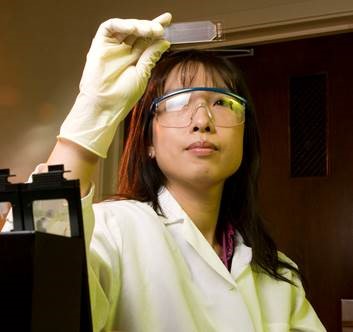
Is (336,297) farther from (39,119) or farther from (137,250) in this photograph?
(39,119)

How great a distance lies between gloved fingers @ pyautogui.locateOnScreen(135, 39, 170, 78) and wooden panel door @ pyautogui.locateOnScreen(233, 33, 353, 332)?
49.7 inches

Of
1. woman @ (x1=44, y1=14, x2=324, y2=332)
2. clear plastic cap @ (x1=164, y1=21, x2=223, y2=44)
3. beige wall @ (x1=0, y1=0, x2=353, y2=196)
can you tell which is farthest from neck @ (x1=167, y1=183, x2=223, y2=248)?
beige wall @ (x1=0, y1=0, x2=353, y2=196)

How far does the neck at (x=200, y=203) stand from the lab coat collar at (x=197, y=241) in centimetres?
2

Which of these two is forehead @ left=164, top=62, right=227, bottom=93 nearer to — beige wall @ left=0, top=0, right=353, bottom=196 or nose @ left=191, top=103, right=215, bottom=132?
nose @ left=191, top=103, right=215, bottom=132

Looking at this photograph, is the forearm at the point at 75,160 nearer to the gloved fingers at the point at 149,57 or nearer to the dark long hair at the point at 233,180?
the gloved fingers at the point at 149,57

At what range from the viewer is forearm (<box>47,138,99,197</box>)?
0.59 metres

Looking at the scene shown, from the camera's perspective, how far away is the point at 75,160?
60 cm

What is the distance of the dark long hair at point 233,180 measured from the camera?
98 cm

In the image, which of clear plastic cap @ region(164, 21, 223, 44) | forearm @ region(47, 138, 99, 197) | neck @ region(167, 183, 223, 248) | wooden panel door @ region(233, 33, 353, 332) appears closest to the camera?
forearm @ region(47, 138, 99, 197)

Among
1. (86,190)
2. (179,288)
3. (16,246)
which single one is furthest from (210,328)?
(16,246)

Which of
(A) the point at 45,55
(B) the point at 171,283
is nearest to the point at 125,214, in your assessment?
(B) the point at 171,283

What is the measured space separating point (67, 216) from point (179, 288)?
38 cm

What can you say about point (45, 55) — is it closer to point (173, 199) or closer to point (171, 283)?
point (173, 199)

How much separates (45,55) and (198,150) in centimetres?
161
